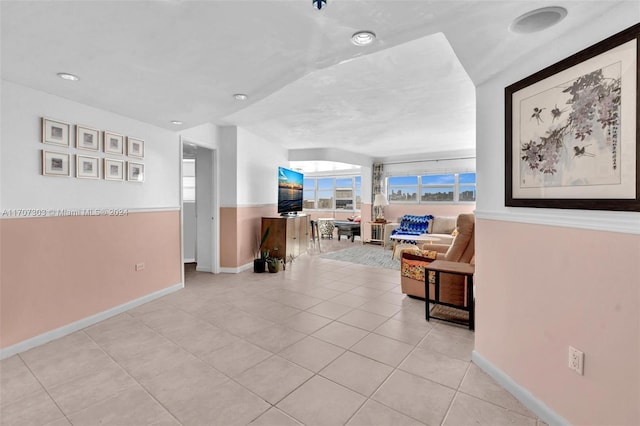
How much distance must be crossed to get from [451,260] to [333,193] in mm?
7318

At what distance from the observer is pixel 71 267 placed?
292cm

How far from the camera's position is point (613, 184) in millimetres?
1373

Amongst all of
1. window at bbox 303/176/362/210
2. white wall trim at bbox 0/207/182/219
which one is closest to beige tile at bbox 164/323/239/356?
white wall trim at bbox 0/207/182/219

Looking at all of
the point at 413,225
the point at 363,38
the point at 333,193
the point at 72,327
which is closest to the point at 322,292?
the point at 72,327

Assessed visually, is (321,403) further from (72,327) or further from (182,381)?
(72,327)

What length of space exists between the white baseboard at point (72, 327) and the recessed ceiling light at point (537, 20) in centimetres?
424

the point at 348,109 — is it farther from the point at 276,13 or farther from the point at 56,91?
the point at 56,91

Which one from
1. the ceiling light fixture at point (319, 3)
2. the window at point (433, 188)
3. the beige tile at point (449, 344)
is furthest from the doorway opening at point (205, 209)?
the window at point (433, 188)

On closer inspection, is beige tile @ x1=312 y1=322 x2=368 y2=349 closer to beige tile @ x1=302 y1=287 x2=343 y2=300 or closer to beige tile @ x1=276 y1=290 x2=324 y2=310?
beige tile @ x1=276 y1=290 x2=324 y2=310

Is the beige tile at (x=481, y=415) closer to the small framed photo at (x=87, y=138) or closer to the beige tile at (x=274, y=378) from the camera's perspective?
the beige tile at (x=274, y=378)

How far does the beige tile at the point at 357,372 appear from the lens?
2.04 m

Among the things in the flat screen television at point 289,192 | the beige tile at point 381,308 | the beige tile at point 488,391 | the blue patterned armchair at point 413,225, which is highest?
the flat screen television at point 289,192

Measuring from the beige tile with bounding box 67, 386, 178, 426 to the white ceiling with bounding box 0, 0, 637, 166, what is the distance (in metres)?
2.27

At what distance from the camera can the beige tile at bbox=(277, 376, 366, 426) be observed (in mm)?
1730
